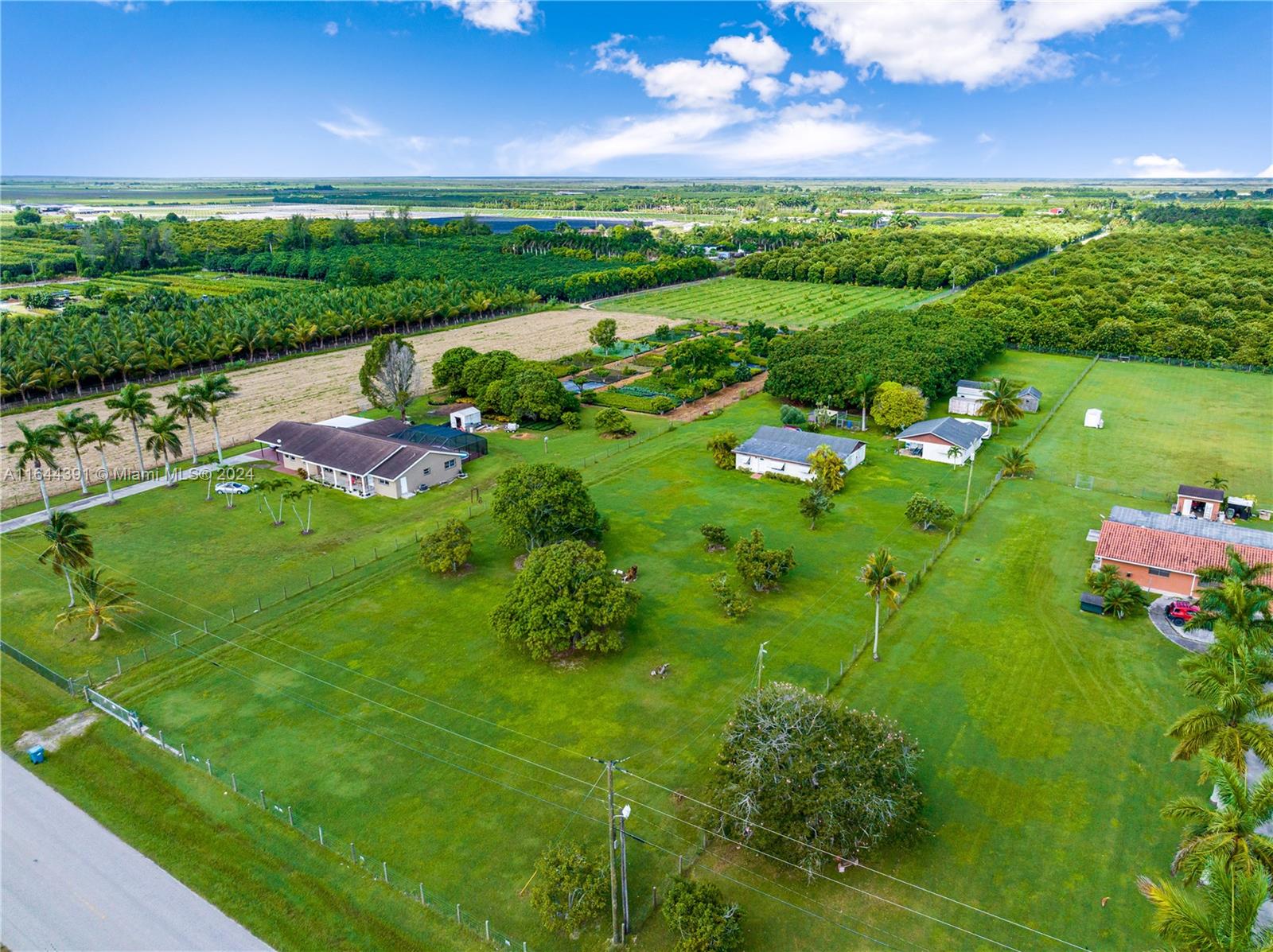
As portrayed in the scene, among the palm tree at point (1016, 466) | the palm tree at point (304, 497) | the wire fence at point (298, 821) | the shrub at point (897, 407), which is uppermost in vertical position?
the shrub at point (897, 407)

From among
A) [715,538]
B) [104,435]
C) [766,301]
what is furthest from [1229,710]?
[766,301]

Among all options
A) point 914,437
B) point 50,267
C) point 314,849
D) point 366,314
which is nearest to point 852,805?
point 314,849

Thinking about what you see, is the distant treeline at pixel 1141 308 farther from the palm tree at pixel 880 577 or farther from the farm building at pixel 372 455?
the palm tree at pixel 880 577

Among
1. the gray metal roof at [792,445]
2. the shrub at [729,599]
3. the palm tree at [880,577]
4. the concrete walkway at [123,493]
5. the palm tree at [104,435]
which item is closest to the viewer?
the palm tree at [880,577]

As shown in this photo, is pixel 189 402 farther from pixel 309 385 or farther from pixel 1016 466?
pixel 1016 466

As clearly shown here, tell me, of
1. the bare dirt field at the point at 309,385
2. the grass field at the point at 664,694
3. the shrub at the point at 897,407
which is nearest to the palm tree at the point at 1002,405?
the shrub at the point at 897,407

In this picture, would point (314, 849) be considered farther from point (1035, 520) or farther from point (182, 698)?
point (1035, 520)

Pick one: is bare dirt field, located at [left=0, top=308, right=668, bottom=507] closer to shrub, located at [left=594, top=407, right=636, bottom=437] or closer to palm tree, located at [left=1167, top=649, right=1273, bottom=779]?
shrub, located at [left=594, top=407, right=636, bottom=437]
